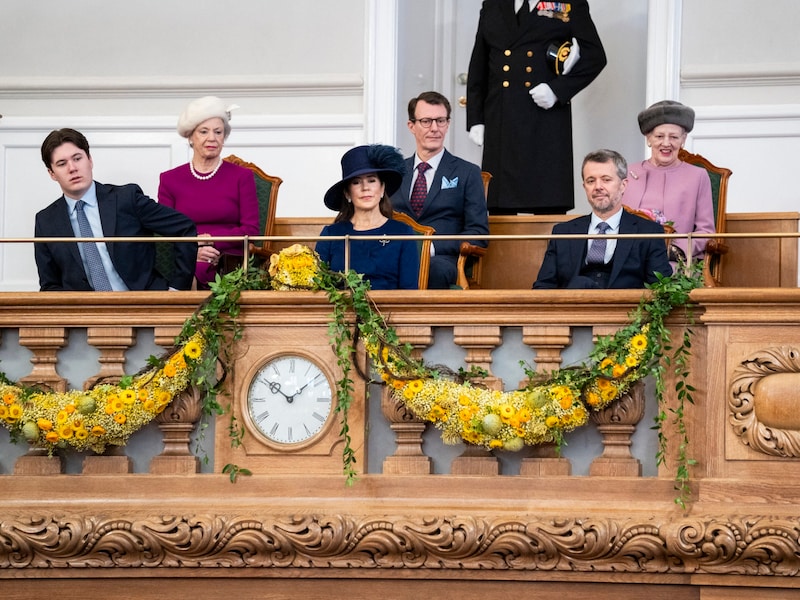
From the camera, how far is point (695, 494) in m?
5.12

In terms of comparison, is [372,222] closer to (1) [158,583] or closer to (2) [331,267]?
(2) [331,267]

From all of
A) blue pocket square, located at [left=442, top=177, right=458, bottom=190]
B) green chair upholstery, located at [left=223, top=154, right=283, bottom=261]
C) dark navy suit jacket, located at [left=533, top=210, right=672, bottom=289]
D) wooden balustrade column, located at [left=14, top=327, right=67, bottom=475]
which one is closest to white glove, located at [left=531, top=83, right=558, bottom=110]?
blue pocket square, located at [left=442, top=177, right=458, bottom=190]

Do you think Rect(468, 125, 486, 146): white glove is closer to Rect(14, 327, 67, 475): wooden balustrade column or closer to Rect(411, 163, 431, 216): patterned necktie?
Rect(411, 163, 431, 216): patterned necktie

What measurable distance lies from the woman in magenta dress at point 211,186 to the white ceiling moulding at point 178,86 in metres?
1.89

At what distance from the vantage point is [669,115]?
688 cm

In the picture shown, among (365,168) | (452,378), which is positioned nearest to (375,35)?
(365,168)

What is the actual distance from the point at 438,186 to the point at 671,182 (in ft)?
3.32

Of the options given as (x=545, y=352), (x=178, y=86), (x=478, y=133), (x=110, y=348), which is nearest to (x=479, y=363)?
(x=545, y=352)

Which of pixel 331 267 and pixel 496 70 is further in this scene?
pixel 496 70

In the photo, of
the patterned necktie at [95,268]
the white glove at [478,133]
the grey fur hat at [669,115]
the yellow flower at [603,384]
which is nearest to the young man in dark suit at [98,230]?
the patterned necktie at [95,268]

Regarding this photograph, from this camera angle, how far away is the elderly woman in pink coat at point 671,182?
680 centimetres

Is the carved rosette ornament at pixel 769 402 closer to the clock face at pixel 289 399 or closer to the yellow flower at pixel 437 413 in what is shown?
the yellow flower at pixel 437 413

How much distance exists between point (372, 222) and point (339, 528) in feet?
4.10

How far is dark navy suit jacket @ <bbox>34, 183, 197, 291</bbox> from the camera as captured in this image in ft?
19.4
